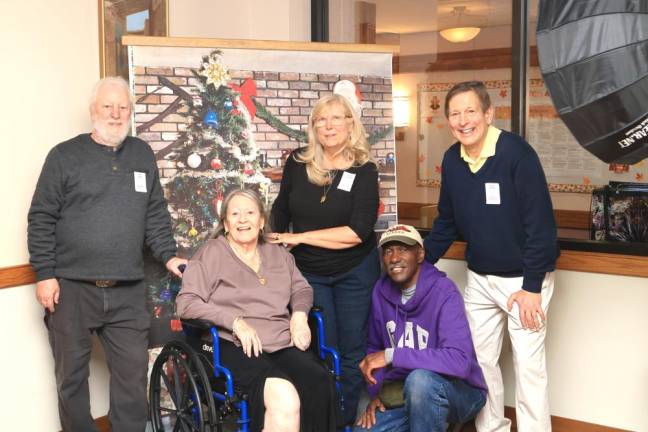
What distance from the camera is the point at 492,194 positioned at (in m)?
3.38

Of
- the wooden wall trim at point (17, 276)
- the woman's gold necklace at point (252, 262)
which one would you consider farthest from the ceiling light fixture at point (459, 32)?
the wooden wall trim at point (17, 276)

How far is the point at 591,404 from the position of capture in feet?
12.9

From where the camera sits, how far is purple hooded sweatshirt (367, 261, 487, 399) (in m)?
3.28

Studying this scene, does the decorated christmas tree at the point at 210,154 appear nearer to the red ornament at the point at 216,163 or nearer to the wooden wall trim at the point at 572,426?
the red ornament at the point at 216,163

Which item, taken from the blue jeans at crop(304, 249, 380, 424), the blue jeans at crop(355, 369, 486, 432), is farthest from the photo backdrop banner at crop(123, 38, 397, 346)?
the blue jeans at crop(355, 369, 486, 432)

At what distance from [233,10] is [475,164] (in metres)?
1.95

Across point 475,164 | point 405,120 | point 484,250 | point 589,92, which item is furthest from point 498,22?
point 589,92

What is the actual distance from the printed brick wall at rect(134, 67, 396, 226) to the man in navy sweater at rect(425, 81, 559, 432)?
60 cm

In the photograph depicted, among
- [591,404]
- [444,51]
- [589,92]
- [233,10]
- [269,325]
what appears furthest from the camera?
[233,10]

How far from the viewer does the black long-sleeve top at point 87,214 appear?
338 cm

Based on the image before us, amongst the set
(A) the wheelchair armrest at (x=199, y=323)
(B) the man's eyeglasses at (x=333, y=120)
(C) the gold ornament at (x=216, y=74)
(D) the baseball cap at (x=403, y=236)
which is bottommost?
(A) the wheelchair armrest at (x=199, y=323)

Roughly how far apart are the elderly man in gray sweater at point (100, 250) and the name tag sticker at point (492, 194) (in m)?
1.36

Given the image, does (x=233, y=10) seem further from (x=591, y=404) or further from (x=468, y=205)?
(x=591, y=404)

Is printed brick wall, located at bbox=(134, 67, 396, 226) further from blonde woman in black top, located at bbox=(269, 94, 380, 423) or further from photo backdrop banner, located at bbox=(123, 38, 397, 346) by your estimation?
blonde woman in black top, located at bbox=(269, 94, 380, 423)
